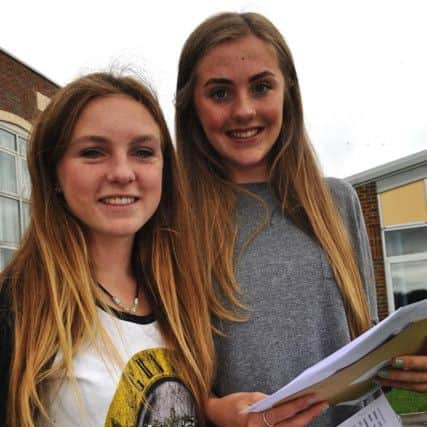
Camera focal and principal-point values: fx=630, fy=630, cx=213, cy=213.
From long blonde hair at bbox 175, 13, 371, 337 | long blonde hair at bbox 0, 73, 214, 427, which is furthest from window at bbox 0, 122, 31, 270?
long blonde hair at bbox 0, 73, 214, 427

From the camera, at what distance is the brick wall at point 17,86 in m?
14.0

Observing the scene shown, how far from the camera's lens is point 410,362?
1722 millimetres

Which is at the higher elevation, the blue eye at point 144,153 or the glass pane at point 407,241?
the glass pane at point 407,241

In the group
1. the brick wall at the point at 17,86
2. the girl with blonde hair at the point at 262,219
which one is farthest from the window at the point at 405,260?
the girl with blonde hair at the point at 262,219

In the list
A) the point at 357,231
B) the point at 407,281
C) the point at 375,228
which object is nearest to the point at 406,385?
the point at 357,231

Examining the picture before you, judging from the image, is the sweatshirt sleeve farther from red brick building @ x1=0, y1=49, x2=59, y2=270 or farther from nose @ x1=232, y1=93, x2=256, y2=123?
red brick building @ x1=0, y1=49, x2=59, y2=270

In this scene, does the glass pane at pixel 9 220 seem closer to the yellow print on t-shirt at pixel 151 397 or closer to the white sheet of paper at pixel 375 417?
the yellow print on t-shirt at pixel 151 397

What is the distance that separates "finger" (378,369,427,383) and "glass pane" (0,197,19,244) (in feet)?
44.7

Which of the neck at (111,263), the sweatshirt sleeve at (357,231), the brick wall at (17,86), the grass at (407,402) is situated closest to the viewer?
the neck at (111,263)

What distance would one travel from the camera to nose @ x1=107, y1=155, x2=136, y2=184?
1901 mm

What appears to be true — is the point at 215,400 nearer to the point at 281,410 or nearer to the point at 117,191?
the point at 281,410

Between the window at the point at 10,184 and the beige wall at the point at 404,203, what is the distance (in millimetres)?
7897

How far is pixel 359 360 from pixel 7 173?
A: 46.2 feet

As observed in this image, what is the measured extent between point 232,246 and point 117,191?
19.7 inches
